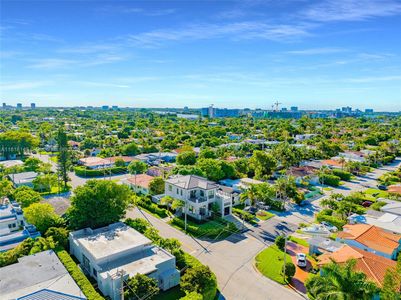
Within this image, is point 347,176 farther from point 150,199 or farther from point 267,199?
point 150,199

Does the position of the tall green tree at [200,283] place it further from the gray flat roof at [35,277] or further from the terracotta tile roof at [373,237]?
the terracotta tile roof at [373,237]

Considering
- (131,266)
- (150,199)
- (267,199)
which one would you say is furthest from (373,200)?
(131,266)

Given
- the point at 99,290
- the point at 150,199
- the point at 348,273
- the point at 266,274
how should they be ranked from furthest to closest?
the point at 150,199 → the point at 266,274 → the point at 99,290 → the point at 348,273

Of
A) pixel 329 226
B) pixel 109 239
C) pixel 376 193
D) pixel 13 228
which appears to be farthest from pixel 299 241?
pixel 13 228

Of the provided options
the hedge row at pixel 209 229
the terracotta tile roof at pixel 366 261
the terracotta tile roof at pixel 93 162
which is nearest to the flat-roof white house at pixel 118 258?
the hedge row at pixel 209 229

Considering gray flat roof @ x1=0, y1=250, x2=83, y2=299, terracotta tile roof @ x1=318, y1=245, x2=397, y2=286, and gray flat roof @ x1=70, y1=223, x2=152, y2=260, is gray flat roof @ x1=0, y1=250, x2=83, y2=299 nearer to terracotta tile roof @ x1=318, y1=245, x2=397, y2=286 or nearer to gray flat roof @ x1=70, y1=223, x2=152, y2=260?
gray flat roof @ x1=70, y1=223, x2=152, y2=260

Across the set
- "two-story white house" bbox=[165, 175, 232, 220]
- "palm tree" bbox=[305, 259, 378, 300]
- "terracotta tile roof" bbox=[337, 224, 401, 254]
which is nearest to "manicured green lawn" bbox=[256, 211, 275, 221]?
"two-story white house" bbox=[165, 175, 232, 220]
